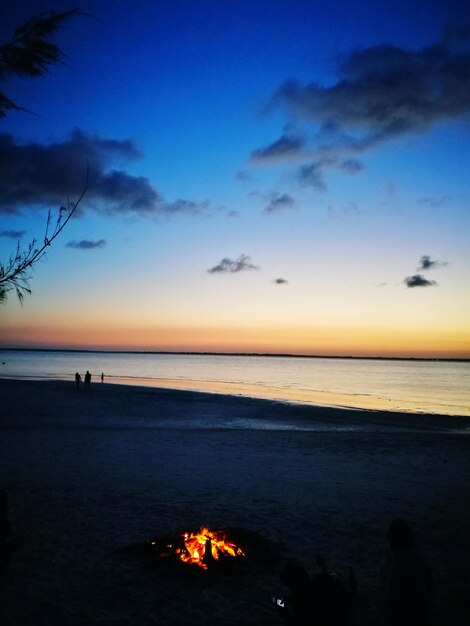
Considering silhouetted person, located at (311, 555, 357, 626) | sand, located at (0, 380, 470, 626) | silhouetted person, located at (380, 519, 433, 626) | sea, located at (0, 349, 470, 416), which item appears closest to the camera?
silhouetted person, located at (380, 519, 433, 626)

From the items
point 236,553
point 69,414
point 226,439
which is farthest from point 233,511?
point 69,414

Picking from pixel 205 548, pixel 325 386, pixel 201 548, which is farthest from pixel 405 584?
pixel 325 386

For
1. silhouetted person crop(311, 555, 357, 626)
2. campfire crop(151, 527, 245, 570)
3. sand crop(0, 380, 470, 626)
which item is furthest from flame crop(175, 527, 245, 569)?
silhouetted person crop(311, 555, 357, 626)

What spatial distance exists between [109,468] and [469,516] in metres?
10.5

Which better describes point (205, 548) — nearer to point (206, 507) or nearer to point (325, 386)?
point (206, 507)

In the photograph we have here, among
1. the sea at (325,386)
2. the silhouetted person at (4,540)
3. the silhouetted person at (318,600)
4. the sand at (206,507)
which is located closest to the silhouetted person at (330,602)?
the silhouetted person at (318,600)

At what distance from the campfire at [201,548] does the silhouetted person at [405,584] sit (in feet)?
10.5

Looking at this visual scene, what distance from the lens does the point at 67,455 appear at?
54.4 feet

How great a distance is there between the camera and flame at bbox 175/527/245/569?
7746mm

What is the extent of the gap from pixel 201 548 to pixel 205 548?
0.52ft

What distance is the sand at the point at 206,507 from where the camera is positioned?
6730mm

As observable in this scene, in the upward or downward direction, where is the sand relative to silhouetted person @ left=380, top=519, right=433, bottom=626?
downward

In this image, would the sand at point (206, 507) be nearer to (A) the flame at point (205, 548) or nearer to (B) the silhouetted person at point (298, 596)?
(A) the flame at point (205, 548)

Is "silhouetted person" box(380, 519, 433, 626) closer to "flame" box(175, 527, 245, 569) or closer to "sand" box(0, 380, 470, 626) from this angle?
"sand" box(0, 380, 470, 626)
